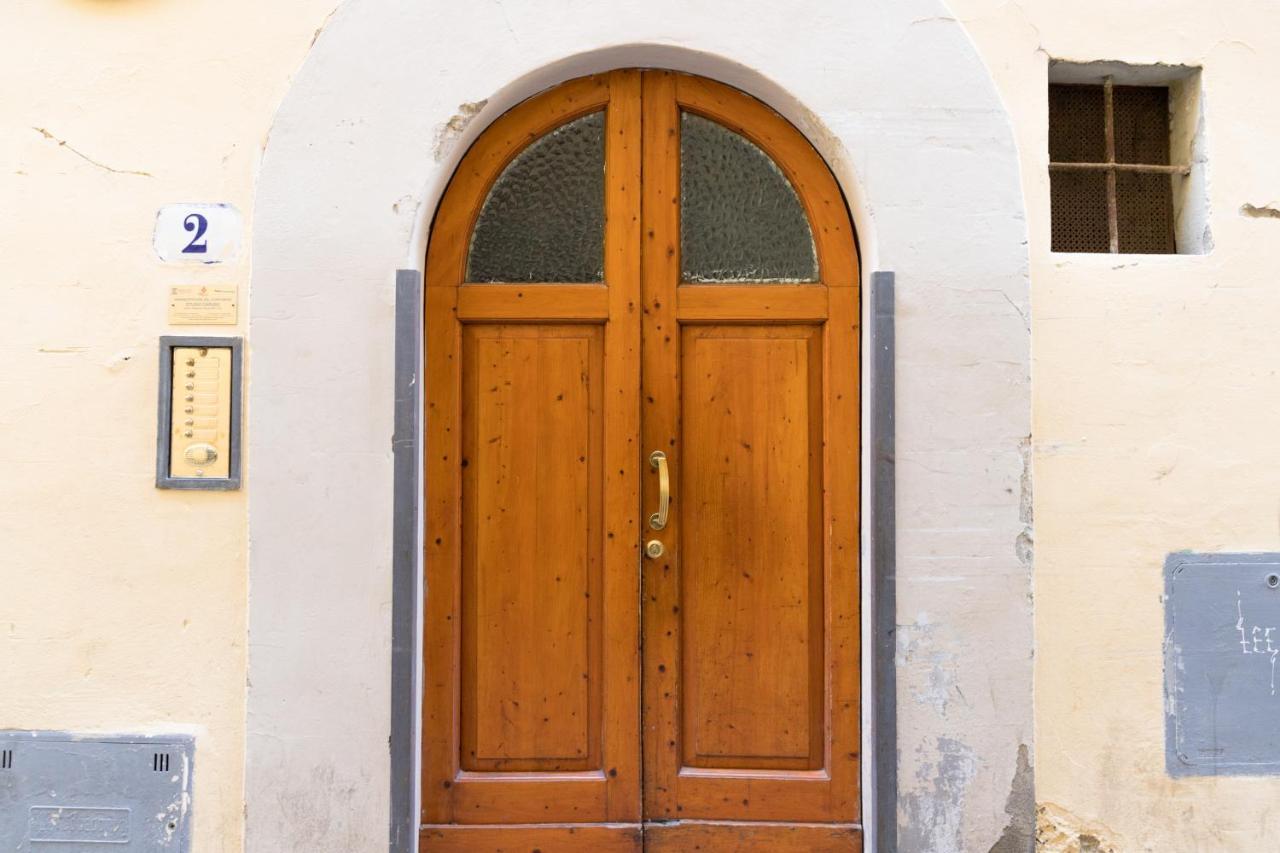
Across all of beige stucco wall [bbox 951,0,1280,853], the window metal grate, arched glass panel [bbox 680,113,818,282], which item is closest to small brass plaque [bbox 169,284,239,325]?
arched glass panel [bbox 680,113,818,282]

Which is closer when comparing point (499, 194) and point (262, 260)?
point (262, 260)

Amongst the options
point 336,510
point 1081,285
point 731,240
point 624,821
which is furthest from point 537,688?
point 1081,285

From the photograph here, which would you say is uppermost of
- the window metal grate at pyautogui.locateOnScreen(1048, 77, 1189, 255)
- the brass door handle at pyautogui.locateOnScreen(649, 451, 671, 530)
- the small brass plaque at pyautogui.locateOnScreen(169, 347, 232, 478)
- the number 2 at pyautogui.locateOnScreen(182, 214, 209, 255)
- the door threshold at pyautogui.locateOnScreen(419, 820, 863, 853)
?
the window metal grate at pyautogui.locateOnScreen(1048, 77, 1189, 255)

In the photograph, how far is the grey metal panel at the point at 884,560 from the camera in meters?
2.94

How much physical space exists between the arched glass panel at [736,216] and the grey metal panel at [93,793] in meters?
2.27

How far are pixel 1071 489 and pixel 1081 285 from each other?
2.13 feet

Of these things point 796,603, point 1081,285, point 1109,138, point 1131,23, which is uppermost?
point 1131,23

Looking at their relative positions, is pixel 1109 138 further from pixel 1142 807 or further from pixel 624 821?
pixel 624 821

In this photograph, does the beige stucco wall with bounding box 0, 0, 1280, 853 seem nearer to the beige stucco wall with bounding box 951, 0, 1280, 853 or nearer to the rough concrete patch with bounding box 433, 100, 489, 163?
the beige stucco wall with bounding box 951, 0, 1280, 853

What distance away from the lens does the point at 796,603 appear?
122 inches

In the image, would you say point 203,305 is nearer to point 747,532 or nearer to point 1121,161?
point 747,532

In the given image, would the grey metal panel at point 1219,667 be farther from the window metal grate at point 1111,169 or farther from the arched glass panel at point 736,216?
the arched glass panel at point 736,216

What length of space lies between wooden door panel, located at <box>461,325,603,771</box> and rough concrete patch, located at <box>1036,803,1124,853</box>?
1424mm

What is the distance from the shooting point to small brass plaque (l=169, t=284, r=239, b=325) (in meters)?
2.98
